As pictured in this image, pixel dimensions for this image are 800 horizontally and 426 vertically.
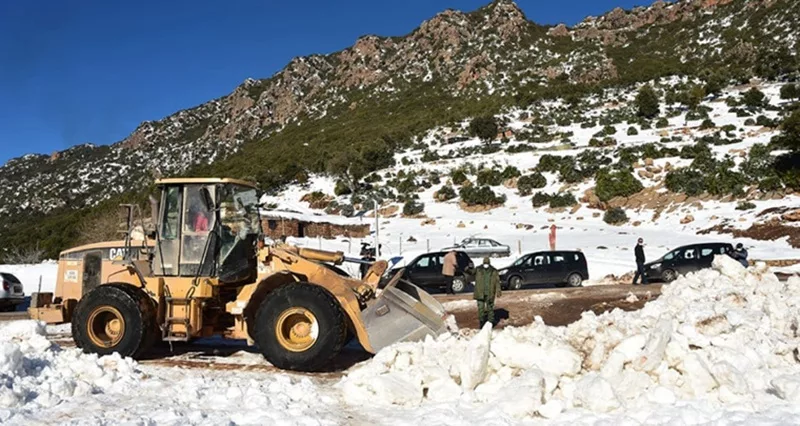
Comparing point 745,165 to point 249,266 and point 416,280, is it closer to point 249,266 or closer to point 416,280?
point 416,280

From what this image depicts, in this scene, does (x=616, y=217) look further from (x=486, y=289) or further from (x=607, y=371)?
(x=607, y=371)

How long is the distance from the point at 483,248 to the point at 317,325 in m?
21.8

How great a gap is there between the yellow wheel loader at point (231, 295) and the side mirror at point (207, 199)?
15 millimetres

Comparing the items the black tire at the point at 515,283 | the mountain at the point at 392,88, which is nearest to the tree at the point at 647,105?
the mountain at the point at 392,88

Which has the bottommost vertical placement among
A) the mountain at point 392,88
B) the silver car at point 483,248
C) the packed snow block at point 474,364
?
the packed snow block at point 474,364

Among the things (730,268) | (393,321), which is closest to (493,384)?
(393,321)

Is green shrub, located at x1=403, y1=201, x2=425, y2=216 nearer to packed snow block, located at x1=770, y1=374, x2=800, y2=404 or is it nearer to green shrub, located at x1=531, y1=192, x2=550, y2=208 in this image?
green shrub, located at x1=531, y1=192, x2=550, y2=208

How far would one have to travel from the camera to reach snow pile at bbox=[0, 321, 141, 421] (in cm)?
611

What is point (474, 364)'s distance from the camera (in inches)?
263

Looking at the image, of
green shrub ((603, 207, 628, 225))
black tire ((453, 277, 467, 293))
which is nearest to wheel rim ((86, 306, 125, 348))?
black tire ((453, 277, 467, 293))

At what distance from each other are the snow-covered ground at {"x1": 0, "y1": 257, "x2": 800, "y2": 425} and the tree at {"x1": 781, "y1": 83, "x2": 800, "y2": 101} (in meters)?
58.2

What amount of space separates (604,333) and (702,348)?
3.56 ft

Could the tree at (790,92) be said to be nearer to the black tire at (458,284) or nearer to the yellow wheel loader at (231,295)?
the black tire at (458,284)

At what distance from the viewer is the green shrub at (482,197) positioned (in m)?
45.2
